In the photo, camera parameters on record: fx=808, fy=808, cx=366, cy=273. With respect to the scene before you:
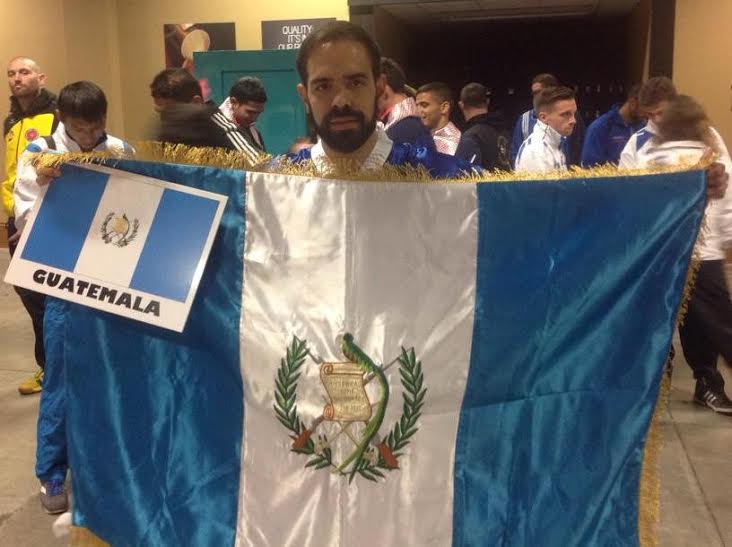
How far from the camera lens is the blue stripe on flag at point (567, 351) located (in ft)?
6.20

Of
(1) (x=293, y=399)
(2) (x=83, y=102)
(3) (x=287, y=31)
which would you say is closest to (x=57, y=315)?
(2) (x=83, y=102)

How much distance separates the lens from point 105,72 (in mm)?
8188

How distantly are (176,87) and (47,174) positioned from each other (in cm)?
154

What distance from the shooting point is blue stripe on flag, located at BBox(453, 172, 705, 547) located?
189 centimetres

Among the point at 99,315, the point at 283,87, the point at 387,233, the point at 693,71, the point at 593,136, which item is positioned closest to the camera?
the point at 387,233

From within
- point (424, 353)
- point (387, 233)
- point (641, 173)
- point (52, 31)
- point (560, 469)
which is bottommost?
point (560, 469)

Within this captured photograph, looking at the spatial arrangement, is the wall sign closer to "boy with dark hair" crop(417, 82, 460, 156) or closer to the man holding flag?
"boy with dark hair" crop(417, 82, 460, 156)

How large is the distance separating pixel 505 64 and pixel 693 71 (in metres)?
5.41

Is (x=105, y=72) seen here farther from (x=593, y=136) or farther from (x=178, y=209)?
(x=178, y=209)

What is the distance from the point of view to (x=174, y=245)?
6.40 ft

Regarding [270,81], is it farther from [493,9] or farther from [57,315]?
[57,315]

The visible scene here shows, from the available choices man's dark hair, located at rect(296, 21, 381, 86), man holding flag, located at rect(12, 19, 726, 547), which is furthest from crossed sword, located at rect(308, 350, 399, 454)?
man's dark hair, located at rect(296, 21, 381, 86)

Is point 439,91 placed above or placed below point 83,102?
above

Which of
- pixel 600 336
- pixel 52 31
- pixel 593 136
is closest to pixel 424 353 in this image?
pixel 600 336
